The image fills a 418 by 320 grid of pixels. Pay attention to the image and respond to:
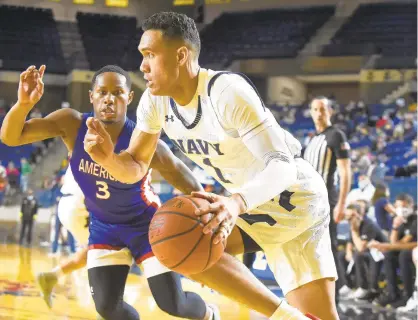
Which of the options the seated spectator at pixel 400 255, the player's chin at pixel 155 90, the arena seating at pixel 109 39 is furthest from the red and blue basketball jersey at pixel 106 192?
the arena seating at pixel 109 39

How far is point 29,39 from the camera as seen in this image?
75.4 ft

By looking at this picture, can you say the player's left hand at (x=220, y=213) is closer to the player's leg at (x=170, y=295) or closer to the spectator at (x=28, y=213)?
the player's leg at (x=170, y=295)

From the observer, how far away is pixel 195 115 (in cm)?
267

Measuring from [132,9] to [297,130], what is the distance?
33.8 ft

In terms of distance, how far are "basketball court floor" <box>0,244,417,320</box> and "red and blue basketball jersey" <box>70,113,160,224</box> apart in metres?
1.77

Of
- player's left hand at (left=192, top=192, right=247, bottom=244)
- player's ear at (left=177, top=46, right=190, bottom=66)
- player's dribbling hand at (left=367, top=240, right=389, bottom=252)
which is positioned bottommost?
player's dribbling hand at (left=367, top=240, right=389, bottom=252)

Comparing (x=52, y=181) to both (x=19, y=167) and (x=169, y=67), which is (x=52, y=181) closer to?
(x=19, y=167)

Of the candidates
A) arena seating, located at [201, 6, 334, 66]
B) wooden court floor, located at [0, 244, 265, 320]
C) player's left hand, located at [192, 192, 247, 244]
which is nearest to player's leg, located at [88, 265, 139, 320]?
player's left hand, located at [192, 192, 247, 244]

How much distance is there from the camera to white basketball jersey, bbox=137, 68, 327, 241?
2.50 meters

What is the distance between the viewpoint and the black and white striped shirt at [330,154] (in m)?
5.41

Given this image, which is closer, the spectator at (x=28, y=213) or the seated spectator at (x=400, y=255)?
the seated spectator at (x=400, y=255)

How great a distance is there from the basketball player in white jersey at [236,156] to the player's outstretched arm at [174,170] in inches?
29.3

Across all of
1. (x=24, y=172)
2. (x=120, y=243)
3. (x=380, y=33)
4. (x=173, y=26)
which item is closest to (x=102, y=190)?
(x=120, y=243)

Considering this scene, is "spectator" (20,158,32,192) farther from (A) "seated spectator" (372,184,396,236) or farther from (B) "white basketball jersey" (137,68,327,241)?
(B) "white basketball jersey" (137,68,327,241)
